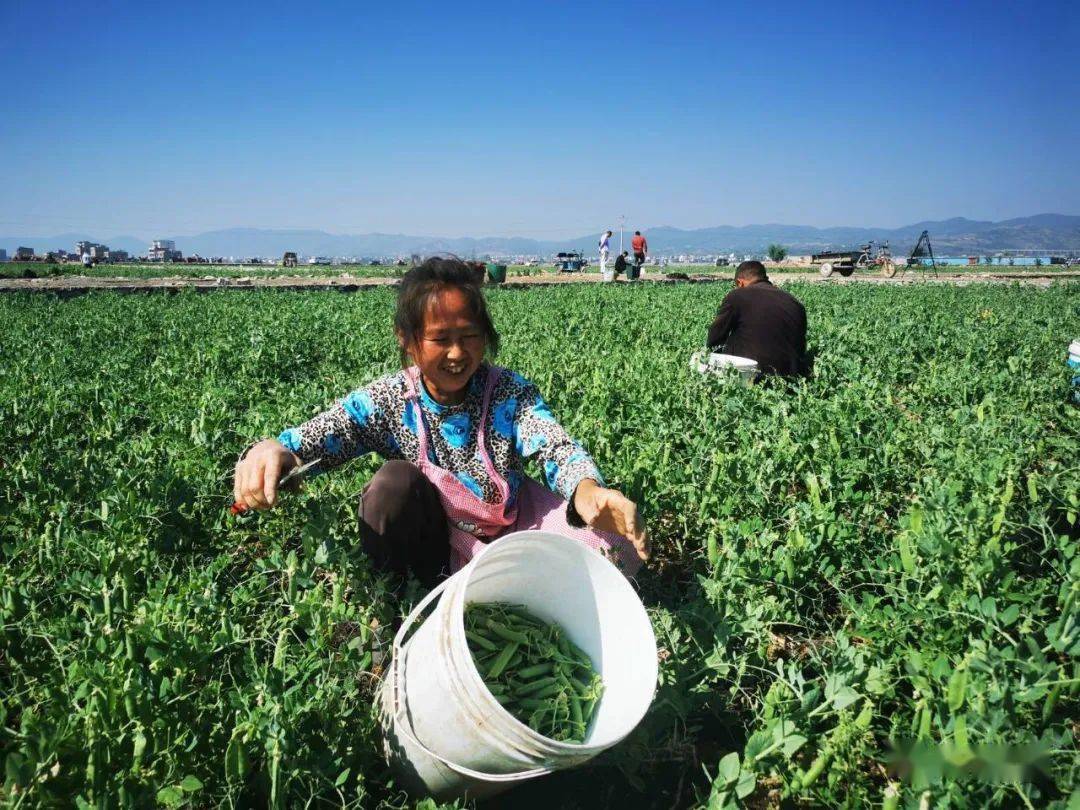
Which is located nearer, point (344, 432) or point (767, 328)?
point (344, 432)

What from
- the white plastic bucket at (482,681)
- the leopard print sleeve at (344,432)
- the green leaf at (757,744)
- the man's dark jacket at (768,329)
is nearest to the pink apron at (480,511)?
the leopard print sleeve at (344,432)

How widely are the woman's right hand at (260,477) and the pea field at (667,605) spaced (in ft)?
0.60

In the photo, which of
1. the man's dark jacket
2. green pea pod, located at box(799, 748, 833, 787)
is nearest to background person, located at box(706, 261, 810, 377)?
the man's dark jacket

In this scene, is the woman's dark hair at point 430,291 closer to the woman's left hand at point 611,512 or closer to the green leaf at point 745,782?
the woman's left hand at point 611,512

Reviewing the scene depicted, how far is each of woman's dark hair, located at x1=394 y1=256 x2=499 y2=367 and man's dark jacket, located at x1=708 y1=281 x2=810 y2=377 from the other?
3.64 metres

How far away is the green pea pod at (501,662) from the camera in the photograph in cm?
163

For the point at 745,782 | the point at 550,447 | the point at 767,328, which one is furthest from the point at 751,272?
the point at 745,782

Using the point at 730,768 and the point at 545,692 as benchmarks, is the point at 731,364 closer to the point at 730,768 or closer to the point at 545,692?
the point at 545,692

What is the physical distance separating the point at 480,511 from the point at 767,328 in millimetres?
3773

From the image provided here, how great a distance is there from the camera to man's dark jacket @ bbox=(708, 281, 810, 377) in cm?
531

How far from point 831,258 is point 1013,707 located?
3259cm

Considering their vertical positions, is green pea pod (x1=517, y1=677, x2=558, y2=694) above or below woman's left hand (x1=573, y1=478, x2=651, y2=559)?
below

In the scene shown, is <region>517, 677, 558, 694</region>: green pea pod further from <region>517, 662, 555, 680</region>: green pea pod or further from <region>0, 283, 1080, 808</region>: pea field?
<region>0, 283, 1080, 808</region>: pea field

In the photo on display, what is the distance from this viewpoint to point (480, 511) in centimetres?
224
